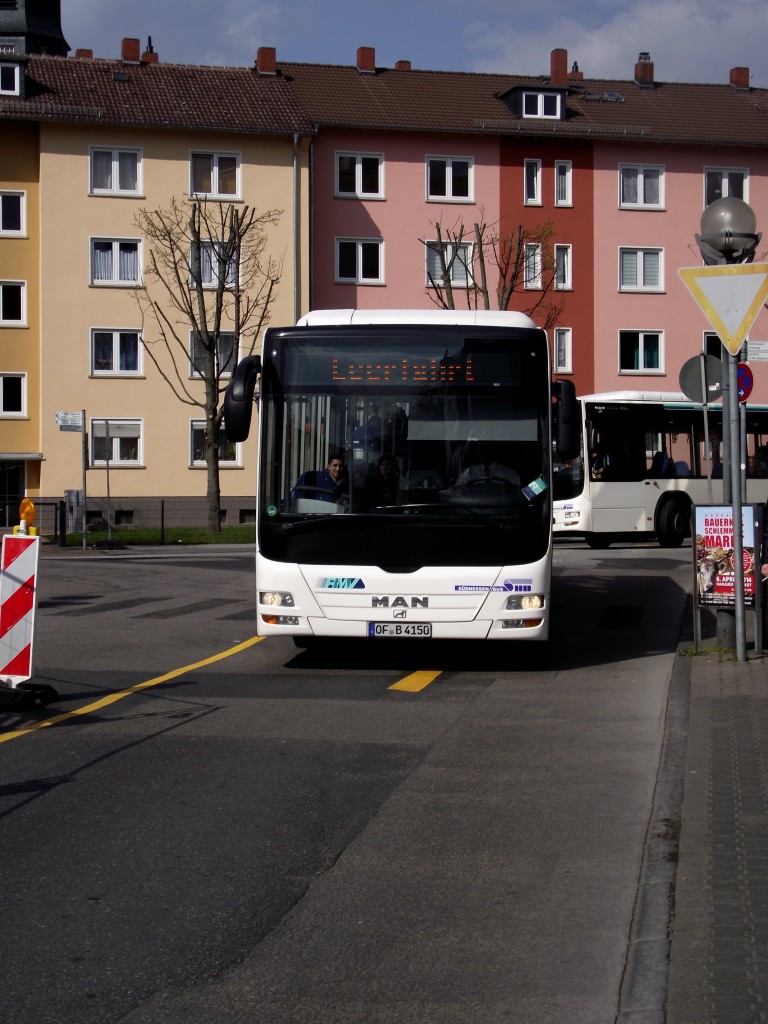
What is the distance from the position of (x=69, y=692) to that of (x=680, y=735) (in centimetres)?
487

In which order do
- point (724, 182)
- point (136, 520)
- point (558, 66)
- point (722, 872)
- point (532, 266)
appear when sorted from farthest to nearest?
1. point (558, 66)
2. point (724, 182)
3. point (532, 266)
4. point (136, 520)
5. point (722, 872)

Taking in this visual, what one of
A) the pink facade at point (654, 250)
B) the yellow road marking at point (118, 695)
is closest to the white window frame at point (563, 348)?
the pink facade at point (654, 250)

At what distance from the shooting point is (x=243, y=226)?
4447cm

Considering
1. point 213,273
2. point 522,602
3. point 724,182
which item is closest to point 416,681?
point 522,602

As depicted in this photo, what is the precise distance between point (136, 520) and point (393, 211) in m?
15.1

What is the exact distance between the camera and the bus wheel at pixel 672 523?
2903 centimetres

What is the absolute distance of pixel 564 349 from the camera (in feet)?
162

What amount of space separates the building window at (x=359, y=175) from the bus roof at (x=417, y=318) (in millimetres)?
37580

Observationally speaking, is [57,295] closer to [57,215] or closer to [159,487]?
[57,215]

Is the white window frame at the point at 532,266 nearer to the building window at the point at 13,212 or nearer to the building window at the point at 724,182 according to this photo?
the building window at the point at 724,182

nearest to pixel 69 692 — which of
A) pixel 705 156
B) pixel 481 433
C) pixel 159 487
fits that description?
pixel 481 433

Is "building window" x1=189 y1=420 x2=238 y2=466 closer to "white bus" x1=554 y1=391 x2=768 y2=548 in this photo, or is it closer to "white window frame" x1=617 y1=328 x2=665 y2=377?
"white window frame" x1=617 y1=328 x2=665 y2=377

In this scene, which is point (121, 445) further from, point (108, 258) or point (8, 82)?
point (8, 82)

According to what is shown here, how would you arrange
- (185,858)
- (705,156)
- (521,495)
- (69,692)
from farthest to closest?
(705,156) < (521,495) < (69,692) < (185,858)
